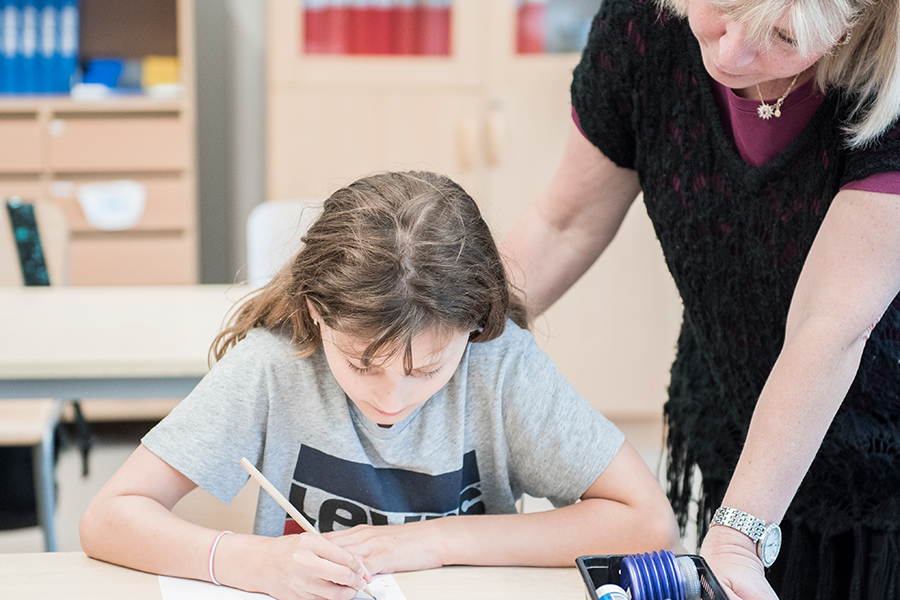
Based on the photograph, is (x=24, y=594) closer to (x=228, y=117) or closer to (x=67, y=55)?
(x=67, y=55)

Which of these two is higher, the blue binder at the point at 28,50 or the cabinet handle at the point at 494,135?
the blue binder at the point at 28,50

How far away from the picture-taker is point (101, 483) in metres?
2.61

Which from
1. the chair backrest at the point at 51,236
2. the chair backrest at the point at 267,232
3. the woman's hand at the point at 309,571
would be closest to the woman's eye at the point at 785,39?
the woman's hand at the point at 309,571

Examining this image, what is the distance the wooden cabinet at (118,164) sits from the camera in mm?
2912

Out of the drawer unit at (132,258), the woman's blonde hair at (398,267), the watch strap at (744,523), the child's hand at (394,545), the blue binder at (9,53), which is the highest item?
the blue binder at (9,53)

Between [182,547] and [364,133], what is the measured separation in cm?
227

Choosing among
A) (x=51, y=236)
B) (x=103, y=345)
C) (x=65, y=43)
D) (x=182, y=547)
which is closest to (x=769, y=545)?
(x=182, y=547)

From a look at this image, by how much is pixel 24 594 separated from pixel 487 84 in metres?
2.39

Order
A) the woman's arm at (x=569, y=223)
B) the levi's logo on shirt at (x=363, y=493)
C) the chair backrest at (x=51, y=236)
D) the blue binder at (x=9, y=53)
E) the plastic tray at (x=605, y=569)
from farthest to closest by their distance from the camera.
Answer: the blue binder at (x=9, y=53) → the chair backrest at (x=51, y=236) → the woman's arm at (x=569, y=223) → the levi's logo on shirt at (x=363, y=493) → the plastic tray at (x=605, y=569)

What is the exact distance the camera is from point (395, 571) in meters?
0.83

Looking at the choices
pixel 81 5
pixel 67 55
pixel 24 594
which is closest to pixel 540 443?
pixel 24 594

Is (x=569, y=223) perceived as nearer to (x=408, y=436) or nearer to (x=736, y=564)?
(x=408, y=436)

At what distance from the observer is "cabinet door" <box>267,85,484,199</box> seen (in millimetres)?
2906

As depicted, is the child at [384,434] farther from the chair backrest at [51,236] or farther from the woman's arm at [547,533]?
the chair backrest at [51,236]
